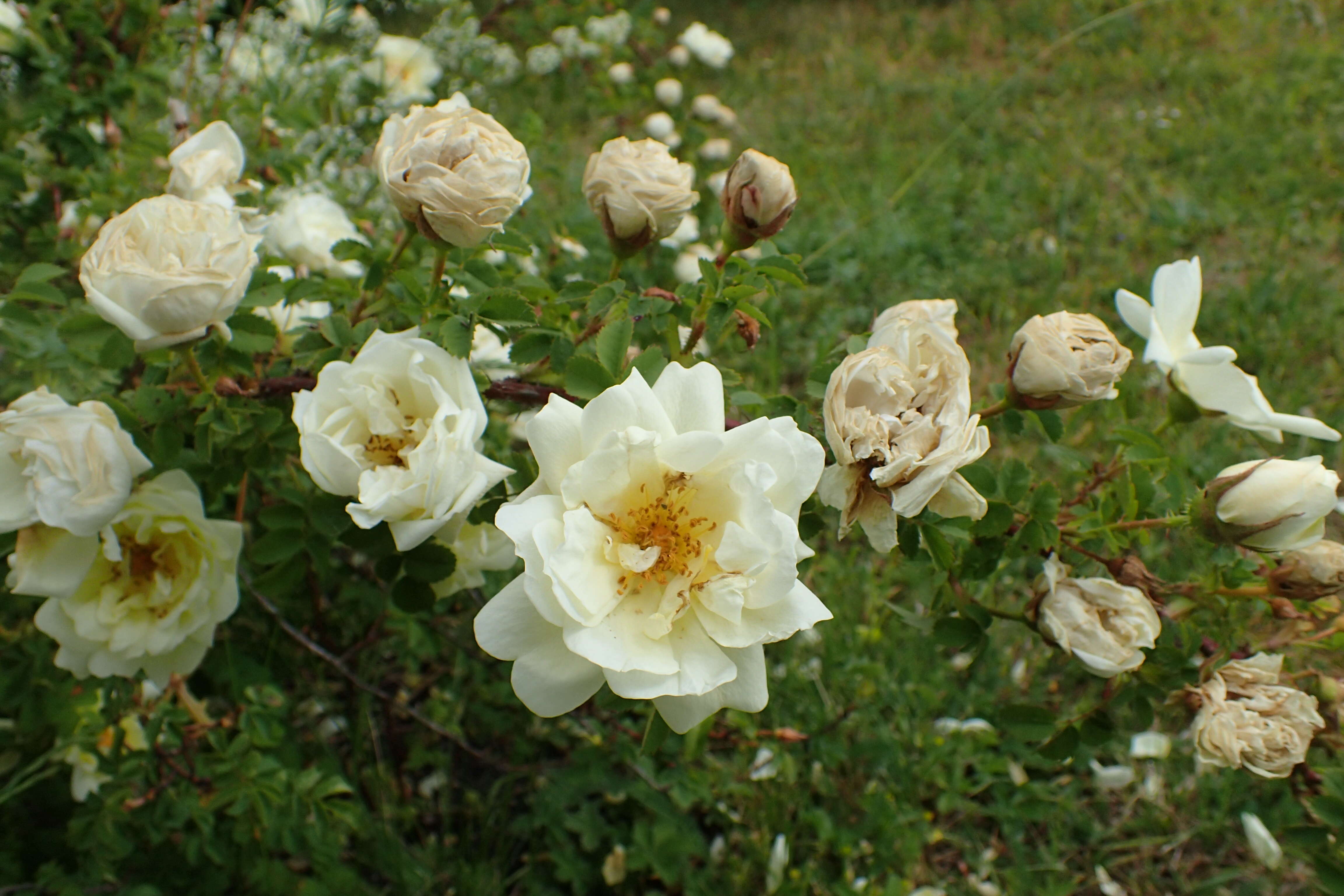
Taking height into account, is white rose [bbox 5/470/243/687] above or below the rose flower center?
below

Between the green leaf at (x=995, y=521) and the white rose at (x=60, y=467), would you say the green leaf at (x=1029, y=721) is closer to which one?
the green leaf at (x=995, y=521)

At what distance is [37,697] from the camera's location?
1.36 meters

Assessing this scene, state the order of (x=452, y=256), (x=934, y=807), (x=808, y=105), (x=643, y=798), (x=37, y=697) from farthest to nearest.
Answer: (x=808, y=105) < (x=934, y=807) < (x=643, y=798) < (x=37, y=697) < (x=452, y=256)

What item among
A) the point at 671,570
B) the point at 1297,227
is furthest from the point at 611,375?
the point at 1297,227

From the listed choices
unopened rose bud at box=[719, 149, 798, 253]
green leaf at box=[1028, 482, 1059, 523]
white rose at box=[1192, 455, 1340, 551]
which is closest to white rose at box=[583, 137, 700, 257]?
unopened rose bud at box=[719, 149, 798, 253]

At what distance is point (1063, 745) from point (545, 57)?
124 inches

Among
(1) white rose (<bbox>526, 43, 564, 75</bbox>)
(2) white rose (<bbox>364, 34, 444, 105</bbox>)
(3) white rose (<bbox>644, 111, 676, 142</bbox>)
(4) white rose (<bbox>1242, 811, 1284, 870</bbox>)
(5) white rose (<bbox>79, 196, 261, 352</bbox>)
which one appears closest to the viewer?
(5) white rose (<bbox>79, 196, 261, 352</bbox>)

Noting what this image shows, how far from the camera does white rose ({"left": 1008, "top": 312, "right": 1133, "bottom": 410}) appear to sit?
0.86m

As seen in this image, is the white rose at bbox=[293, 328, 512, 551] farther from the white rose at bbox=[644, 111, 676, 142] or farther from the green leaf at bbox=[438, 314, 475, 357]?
the white rose at bbox=[644, 111, 676, 142]

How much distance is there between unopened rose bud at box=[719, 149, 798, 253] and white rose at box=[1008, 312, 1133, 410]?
0.90 feet

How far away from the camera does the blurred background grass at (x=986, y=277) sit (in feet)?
5.42

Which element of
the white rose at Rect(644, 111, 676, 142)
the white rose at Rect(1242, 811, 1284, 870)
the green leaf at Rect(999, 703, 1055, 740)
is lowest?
the white rose at Rect(1242, 811, 1284, 870)

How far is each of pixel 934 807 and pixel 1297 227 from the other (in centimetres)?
262

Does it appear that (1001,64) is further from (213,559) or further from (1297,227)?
(213,559)
